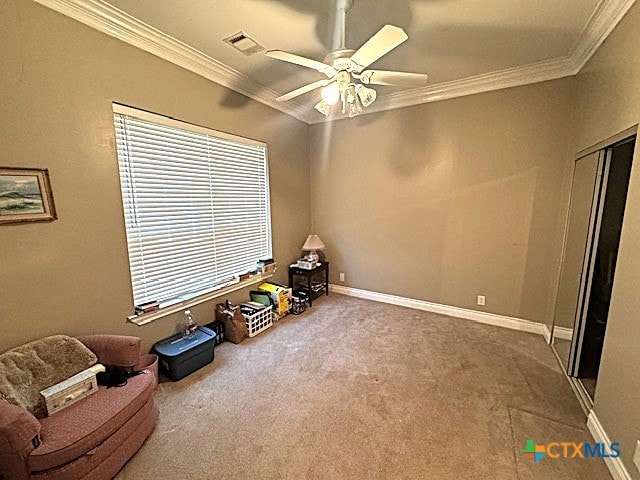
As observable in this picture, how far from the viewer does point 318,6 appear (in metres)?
1.89

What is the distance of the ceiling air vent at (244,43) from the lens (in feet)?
7.37

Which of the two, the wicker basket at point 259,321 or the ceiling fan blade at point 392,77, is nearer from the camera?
the ceiling fan blade at point 392,77

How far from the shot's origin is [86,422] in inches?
56.9

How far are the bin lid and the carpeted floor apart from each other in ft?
0.80

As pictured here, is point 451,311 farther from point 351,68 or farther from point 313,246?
point 351,68

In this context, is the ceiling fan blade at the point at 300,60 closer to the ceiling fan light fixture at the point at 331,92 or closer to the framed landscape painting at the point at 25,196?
the ceiling fan light fixture at the point at 331,92

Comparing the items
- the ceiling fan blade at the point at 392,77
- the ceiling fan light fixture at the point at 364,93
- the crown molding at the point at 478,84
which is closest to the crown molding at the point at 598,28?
the crown molding at the point at 478,84

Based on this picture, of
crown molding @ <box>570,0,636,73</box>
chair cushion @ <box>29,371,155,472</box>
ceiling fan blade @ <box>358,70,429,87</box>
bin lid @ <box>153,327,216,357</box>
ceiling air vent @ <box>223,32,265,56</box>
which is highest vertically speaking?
ceiling air vent @ <box>223,32,265,56</box>

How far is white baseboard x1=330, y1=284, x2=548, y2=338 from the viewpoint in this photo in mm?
3066

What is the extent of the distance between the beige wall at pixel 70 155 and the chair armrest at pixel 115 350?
232mm

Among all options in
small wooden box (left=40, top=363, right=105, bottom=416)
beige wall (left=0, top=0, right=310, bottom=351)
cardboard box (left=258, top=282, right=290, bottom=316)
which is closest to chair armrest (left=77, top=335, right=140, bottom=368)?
small wooden box (left=40, top=363, right=105, bottom=416)

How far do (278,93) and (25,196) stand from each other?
2.62 metres

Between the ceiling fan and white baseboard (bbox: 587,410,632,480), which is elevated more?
the ceiling fan

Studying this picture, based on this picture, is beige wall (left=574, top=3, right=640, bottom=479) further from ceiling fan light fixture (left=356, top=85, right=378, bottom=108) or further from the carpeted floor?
ceiling fan light fixture (left=356, top=85, right=378, bottom=108)
